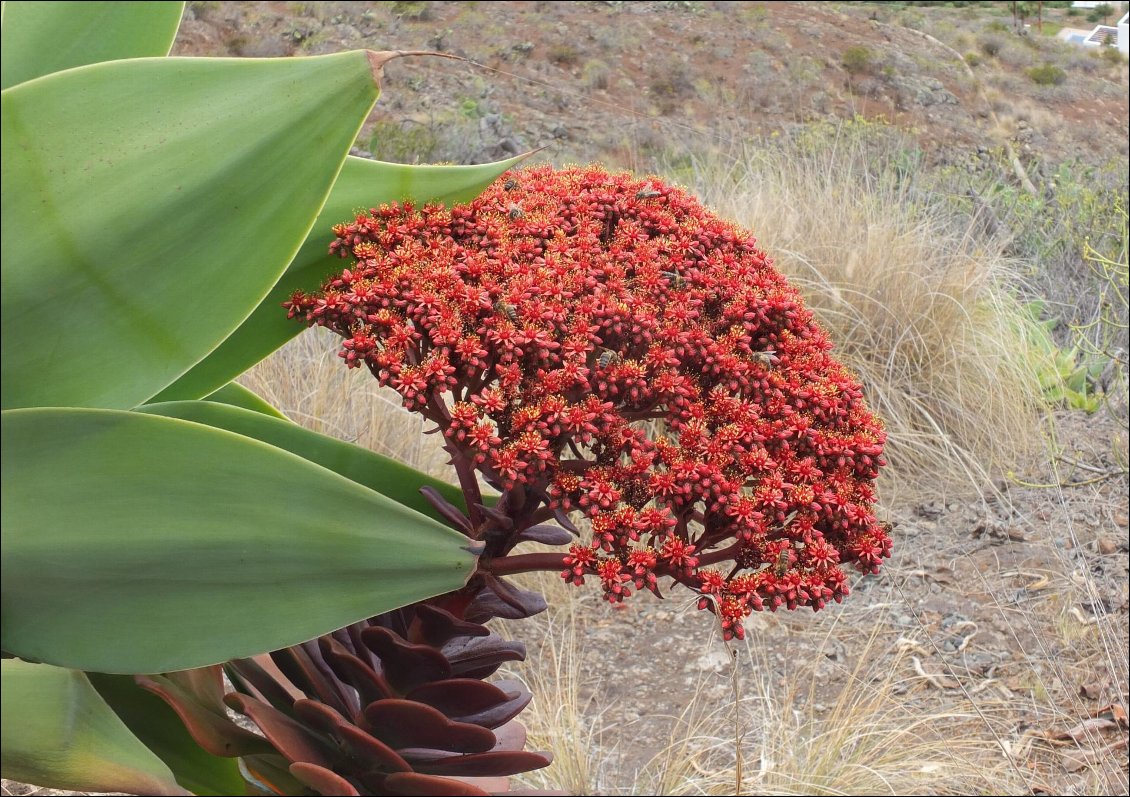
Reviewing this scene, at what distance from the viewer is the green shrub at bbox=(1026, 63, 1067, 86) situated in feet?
58.0

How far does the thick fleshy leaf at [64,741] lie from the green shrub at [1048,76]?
20.0 metres

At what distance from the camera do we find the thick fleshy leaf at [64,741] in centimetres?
86

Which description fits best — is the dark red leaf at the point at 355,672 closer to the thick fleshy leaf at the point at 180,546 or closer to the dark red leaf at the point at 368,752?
the dark red leaf at the point at 368,752

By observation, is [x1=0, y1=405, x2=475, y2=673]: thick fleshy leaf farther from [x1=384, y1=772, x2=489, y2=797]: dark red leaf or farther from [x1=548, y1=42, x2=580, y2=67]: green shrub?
[x1=548, y1=42, x2=580, y2=67]: green shrub

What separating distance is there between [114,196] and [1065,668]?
313 cm

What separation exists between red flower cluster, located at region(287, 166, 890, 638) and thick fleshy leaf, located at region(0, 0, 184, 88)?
296 millimetres

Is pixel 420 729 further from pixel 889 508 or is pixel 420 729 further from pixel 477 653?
pixel 889 508

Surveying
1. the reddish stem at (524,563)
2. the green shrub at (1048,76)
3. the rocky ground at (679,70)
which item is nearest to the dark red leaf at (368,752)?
the reddish stem at (524,563)

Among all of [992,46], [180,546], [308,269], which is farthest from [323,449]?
[992,46]

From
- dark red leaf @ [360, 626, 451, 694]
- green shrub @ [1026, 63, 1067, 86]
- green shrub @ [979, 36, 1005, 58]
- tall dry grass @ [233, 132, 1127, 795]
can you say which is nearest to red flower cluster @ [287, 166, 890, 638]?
dark red leaf @ [360, 626, 451, 694]

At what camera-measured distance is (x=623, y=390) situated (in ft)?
3.77

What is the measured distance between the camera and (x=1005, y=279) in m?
5.71

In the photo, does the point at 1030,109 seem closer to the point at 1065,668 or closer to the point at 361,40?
the point at 361,40

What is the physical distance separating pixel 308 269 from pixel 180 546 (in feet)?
1.45
